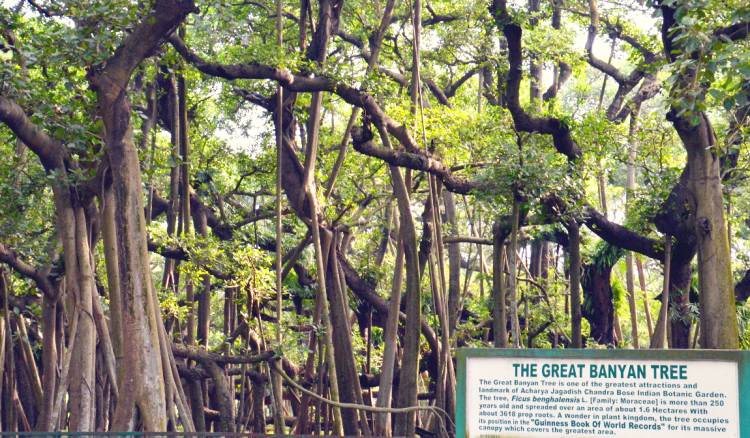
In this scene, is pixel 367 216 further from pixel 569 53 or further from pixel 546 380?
pixel 546 380

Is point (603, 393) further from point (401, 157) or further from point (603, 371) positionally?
point (401, 157)

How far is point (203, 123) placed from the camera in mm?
14875

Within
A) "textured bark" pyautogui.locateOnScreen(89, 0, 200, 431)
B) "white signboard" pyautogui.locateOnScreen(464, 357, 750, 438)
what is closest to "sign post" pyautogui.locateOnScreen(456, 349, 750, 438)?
"white signboard" pyautogui.locateOnScreen(464, 357, 750, 438)

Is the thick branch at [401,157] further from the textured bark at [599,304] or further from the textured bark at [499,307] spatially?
the textured bark at [599,304]

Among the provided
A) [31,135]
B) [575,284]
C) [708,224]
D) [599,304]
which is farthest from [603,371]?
[599,304]

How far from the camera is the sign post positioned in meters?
5.16

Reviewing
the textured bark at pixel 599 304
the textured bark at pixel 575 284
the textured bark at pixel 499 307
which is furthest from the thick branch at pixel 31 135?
the textured bark at pixel 599 304

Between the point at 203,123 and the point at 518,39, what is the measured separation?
648cm

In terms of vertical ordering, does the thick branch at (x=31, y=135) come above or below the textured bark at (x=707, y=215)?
above

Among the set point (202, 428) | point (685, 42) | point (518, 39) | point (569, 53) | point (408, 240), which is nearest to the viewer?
point (685, 42)

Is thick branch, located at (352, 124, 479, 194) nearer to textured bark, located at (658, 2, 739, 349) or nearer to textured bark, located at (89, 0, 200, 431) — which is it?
textured bark, located at (89, 0, 200, 431)

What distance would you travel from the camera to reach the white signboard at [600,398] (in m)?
5.17

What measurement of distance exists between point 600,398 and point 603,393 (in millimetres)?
32

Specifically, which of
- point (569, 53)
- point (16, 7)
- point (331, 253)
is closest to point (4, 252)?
point (16, 7)
